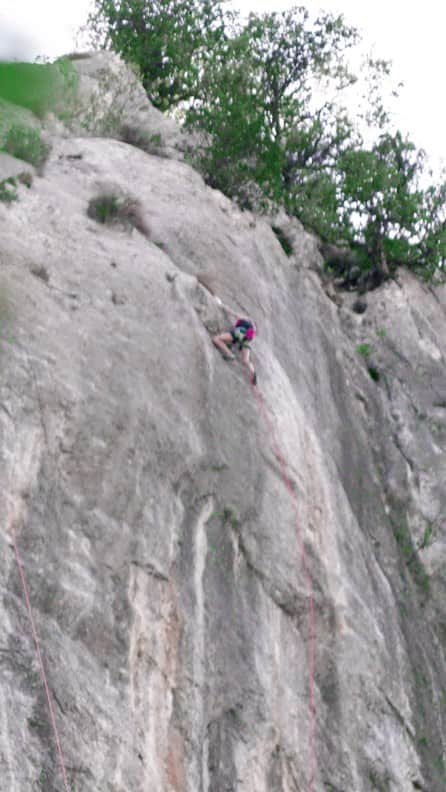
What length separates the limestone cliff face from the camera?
37.4 feet

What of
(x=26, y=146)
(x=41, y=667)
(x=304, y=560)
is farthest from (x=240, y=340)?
(x=41, y=667)

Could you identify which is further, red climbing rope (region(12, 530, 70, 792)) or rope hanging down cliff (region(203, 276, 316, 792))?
rope hanging down cliff (region(203, 276, 316, 792))

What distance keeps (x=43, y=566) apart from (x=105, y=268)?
17.0 feet

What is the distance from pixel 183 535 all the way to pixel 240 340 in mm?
3677

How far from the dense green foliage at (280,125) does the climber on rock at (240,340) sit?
729cm

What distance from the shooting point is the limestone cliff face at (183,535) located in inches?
448

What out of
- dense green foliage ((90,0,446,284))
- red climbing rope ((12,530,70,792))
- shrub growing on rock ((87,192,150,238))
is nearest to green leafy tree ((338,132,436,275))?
dense green foliage ((90,0,446,284))

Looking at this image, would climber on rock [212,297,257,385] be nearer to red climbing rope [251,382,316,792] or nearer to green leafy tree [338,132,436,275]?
red climbing rope [251,382,316,792]

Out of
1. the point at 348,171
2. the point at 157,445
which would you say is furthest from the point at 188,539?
the point at 348,171

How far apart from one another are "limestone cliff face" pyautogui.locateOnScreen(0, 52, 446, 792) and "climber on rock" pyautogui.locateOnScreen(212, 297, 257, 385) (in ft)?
0.62

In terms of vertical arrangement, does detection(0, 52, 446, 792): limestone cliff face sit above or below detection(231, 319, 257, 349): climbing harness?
below

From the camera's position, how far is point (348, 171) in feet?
89.4

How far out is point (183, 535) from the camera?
13.4m

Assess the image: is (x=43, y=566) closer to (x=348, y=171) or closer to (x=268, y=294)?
(x=268, y=294)
